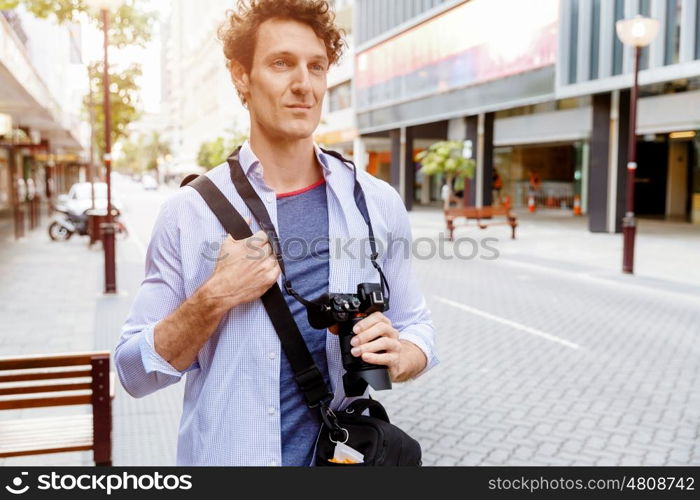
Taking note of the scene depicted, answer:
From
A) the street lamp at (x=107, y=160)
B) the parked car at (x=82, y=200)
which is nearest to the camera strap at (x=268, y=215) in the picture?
the street lamp at (x=107, y=160)

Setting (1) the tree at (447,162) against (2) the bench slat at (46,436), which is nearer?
(2) the bench slat at (46,436)

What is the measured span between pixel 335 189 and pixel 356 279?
237mm

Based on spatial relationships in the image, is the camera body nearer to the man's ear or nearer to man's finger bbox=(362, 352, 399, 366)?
man's finger bbox=(362, 352, 399, 366)

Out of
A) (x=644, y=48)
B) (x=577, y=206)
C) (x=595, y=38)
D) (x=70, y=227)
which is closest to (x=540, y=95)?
(x=595, y=38)

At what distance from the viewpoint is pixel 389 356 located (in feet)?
5.35

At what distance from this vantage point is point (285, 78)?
182cm

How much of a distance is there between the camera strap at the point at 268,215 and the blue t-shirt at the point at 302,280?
8 cm

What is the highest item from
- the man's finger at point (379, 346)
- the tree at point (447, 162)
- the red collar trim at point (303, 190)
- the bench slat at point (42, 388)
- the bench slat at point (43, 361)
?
the tree at point (447, 162)

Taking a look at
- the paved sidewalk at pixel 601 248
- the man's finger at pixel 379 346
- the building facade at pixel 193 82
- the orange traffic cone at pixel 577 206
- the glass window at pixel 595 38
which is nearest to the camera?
the man's finger at pixel 379 346

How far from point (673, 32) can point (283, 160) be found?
66.3 feet

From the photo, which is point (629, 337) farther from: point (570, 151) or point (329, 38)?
point (570, 151)

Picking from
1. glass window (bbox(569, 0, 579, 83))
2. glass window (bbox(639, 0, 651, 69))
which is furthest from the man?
glass window (bbox(569, 0, 579, 83))

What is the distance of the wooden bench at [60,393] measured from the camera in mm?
3775

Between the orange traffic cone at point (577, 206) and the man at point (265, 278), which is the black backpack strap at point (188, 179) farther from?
the orange traffic cone at point (577, 206)
